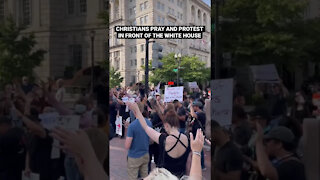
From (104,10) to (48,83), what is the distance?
0.57 metres

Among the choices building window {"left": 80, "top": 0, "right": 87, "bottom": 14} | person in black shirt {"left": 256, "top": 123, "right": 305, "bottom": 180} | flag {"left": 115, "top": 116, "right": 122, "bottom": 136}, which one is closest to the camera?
person in black shirt {"left": 256, "top": 123, "right": 305, "bottom": 180}

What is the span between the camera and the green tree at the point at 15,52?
1.96 m

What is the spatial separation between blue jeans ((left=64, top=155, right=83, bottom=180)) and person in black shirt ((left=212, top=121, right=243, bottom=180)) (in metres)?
0.88

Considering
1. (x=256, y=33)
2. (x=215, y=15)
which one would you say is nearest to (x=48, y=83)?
(x=215, y=15)

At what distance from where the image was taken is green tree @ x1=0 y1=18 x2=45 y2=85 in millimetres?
1961

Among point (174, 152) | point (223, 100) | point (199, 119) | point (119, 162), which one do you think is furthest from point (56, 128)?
point (119, 162)

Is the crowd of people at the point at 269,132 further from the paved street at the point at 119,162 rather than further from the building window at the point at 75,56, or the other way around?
the paved street at the point at 119,162

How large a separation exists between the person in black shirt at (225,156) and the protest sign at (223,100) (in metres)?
0.05

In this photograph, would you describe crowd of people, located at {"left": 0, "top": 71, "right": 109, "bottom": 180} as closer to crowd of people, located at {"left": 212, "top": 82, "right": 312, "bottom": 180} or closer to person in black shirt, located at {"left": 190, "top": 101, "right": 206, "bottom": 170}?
crowd of people, located at {"left": 212, "top": 82, "right": 312, "bottom": 180}

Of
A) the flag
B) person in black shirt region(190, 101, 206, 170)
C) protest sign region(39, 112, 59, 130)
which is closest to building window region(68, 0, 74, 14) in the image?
protest sign region(39, 112, 59, 130)

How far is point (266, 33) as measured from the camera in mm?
1925

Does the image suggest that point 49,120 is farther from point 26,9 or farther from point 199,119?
point 199,119

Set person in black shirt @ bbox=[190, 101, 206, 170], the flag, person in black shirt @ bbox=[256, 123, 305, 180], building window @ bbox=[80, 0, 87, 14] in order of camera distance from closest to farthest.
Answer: person in black shirt @ bbox=[256, 123, 305, 180] < building window @ bbox=[80, 0, 87, 14] < person in black shirt @ bbox=[190, 101, 206, 170] < the flag

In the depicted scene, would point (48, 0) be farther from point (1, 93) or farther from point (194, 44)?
point (194, 44)
